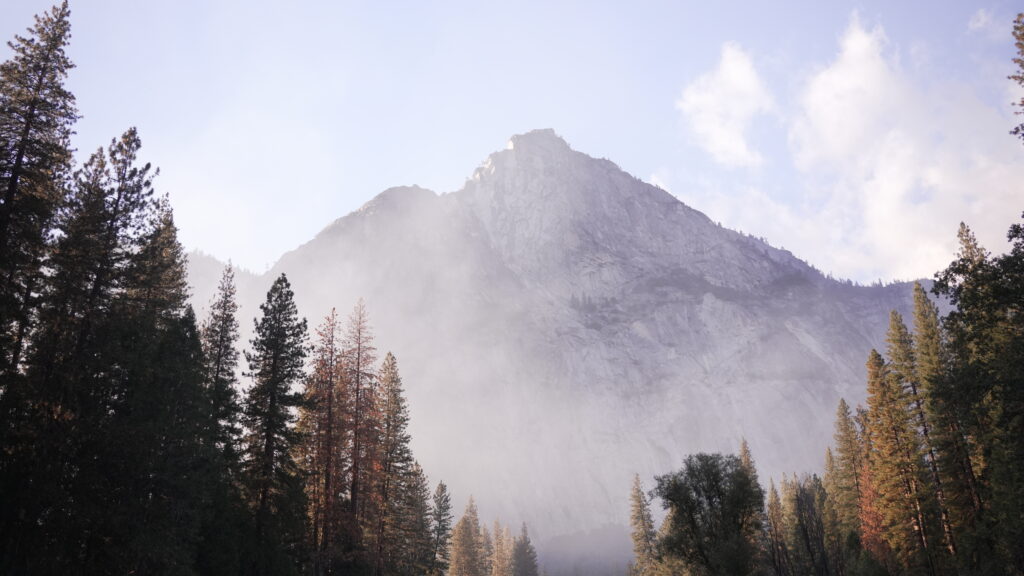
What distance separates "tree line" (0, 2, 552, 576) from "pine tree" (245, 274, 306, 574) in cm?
8

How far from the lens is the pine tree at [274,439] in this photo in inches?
1036

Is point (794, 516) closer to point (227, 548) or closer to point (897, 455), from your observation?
point (897, 455)

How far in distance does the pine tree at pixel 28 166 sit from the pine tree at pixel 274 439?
10.5 m

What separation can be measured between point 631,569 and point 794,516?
100ft

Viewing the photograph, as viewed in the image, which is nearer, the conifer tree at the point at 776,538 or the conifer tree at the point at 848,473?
the conifer tree at the point at 848,473

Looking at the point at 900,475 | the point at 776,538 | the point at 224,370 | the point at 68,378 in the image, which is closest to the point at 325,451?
the point at 224,370

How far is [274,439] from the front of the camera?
89.3 feet

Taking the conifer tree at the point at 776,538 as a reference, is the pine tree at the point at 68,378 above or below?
above

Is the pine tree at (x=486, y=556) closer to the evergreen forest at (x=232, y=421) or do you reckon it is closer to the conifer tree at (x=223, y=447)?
the evergreen forest at (x=232, y=421)

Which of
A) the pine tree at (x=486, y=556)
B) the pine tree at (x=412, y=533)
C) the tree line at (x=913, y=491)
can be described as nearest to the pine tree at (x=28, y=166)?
the pine tree at (x=412, y=533)

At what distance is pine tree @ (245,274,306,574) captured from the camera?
26.3 metres

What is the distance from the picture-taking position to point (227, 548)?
24.9m

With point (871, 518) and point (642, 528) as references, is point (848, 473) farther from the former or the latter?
point (642, 528)

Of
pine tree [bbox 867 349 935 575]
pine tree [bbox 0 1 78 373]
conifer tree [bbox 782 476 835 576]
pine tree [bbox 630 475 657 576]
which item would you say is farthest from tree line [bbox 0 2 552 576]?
conifer tree [bbox 782 476 835 576]
